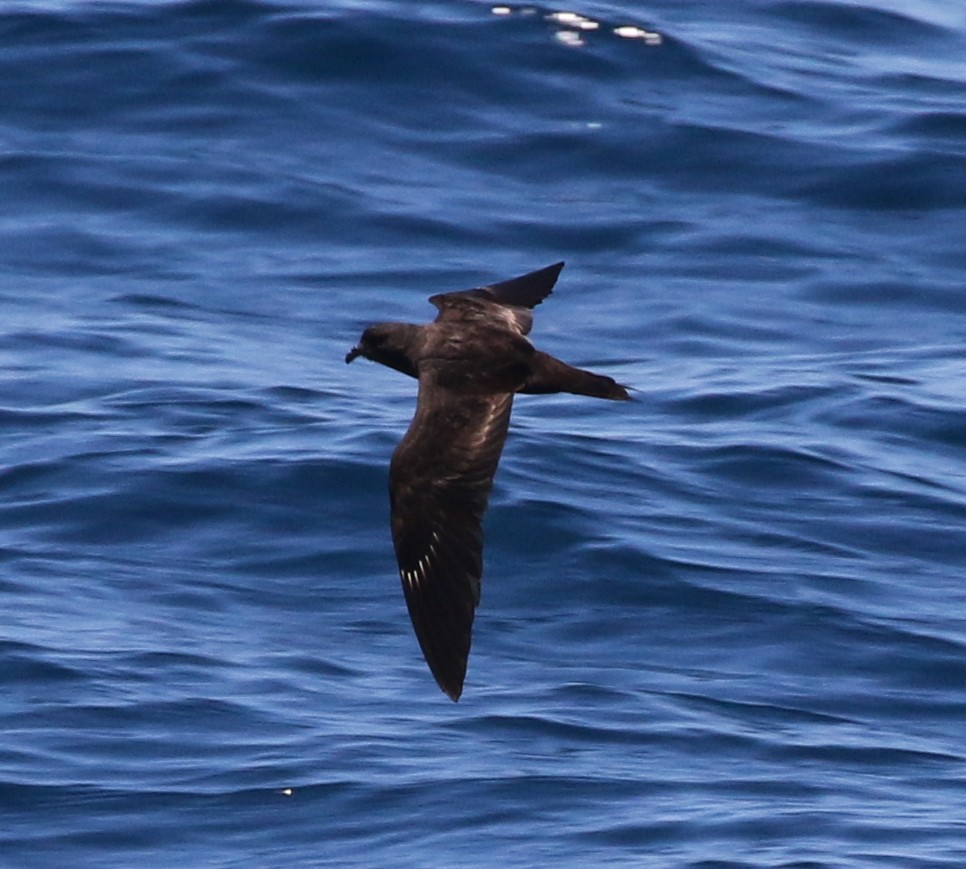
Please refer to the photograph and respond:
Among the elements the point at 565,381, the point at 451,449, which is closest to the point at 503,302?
the point at 565,381

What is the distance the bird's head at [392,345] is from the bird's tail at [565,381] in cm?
50

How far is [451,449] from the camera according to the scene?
726 cm

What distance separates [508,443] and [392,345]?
4085 mm

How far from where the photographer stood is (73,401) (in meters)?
12.3

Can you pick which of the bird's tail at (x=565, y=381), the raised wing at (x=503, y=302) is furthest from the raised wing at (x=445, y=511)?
the raised wing at (x=503, y=302)

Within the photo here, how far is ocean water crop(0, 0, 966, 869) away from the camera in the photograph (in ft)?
28.9

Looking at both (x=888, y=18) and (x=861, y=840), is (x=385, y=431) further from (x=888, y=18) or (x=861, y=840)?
(x=888, y=18)

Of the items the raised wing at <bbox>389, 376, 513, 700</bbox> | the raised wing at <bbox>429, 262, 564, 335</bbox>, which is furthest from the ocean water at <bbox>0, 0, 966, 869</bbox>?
the raised wing at <bbox>429, 262, 564, 335</bbox>

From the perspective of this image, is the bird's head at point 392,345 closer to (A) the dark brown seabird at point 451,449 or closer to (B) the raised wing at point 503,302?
(A) the dark brown seabird at point 451,449

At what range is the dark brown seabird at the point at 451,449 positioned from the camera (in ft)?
22.7

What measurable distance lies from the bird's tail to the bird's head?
0.50 metres

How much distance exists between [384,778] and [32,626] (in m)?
2.00

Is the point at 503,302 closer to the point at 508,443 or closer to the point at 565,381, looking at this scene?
the point at 565,381

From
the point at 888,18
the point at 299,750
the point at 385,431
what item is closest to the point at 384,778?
the point at 299,750
